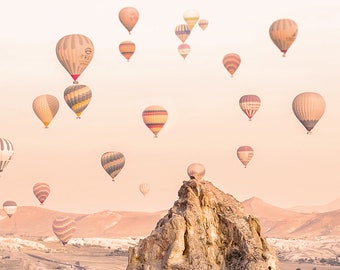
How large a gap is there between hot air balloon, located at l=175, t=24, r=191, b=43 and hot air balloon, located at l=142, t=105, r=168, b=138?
47.4 meters

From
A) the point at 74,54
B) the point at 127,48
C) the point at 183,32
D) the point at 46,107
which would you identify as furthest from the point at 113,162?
the point at 183,32

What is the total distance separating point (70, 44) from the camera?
5153 inches

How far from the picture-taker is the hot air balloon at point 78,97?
138 metres

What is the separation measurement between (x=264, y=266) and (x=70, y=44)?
114m

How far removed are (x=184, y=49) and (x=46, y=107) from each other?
56.1 metres

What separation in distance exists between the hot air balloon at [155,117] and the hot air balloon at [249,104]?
15163 mm

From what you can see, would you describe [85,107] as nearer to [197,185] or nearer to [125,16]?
[125,16]

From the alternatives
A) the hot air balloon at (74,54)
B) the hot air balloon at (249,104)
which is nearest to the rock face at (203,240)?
the hot air balloon at (74,54)

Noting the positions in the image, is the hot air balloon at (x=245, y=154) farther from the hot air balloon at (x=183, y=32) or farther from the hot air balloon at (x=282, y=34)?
the hot air balloon at (x=282, y=34)

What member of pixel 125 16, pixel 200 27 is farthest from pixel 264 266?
pixel 200 27

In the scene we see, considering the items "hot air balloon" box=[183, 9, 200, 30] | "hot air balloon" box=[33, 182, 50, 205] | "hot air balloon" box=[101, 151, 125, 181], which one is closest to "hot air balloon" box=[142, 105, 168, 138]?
"hot air balloon" box=[101, 151, 125, 181]

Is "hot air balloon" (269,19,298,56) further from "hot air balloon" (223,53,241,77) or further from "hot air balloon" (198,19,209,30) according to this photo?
"hot air balloon" (198,19,209,30)

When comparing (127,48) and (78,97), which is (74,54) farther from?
(127,48)

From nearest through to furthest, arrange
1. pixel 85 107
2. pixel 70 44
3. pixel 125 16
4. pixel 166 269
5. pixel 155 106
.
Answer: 1. pixel 166 269
2. pixel 70 44
3. pixel 85 107
4. pixel 155 106
5. pixel 125 16
